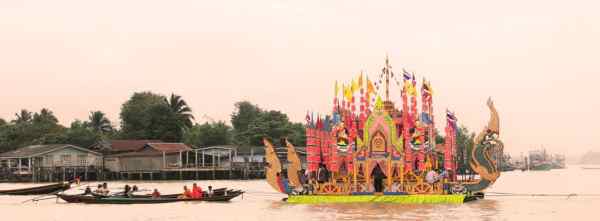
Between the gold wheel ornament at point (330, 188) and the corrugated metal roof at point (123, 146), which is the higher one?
the corrugated metal roof at point (123, 146)

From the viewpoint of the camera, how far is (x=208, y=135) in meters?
91.2

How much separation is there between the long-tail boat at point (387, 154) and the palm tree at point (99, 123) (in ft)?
240

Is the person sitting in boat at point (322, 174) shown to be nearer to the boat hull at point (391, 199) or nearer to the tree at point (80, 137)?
the boat hull at point (391, 199)

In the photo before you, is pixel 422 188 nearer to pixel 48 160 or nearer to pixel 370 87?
pixel 370 87

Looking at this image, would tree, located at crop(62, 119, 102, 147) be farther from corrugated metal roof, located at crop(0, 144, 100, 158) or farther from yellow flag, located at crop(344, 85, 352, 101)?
yellow flag, located at crop(344, 85, 352, 101)

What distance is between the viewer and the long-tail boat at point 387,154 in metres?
30.3

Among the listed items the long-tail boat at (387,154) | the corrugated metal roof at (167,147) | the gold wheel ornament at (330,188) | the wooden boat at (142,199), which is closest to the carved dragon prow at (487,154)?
the long-tail boat at (387,154)

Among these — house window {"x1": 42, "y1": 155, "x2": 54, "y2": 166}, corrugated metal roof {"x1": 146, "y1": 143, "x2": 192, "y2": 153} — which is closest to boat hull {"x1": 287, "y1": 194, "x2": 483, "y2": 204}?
corrugated metal roof {"x1": 146, "y1": 143, "x2": 192, "y2": 153}

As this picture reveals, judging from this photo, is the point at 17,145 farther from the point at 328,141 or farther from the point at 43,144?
the point at 328,141

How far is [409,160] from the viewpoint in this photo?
3023cm

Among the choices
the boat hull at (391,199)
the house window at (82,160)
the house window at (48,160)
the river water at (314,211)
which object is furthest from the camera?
the house window at (82,160)

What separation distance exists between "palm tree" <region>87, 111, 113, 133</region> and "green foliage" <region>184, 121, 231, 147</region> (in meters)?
13.6

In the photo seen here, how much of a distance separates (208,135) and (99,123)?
1799 centimetres

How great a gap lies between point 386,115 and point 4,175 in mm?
58845
